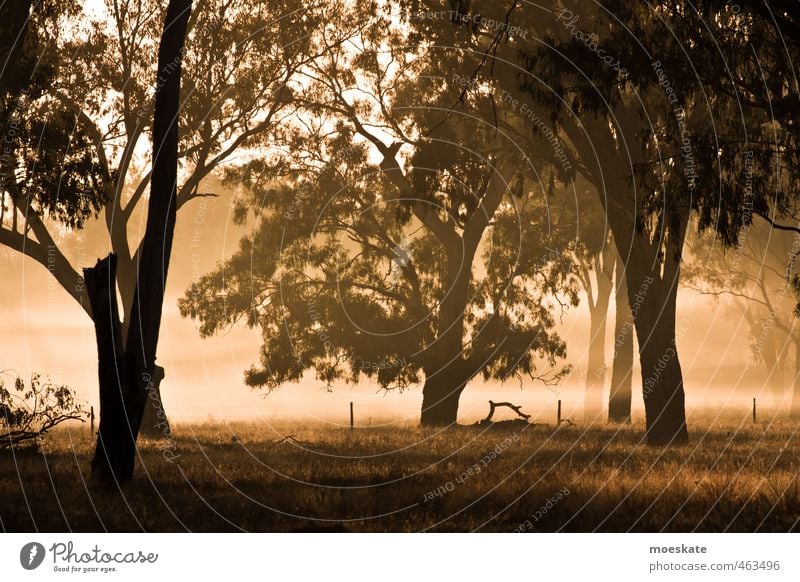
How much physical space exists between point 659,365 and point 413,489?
33.7ft

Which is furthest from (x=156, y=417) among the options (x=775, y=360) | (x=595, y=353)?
(x=775, y=360)

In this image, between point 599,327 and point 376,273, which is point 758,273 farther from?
point 376,273

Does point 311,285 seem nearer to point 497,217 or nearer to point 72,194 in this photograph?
point 497,217

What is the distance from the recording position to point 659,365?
2497 cm

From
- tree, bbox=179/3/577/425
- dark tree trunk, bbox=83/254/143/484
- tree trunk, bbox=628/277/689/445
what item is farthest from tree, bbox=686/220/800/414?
dark tree trunk, bbox=83/254/143/484

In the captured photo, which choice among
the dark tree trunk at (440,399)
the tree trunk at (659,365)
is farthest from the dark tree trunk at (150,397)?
the tree trunk at (659,365)

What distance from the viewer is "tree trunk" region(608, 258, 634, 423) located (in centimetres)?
3850

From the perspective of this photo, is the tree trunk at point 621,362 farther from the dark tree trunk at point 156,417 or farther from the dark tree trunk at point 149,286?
the dark tree trunk at point 149,286

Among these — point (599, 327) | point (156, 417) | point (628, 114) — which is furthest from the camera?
point (599, 327)

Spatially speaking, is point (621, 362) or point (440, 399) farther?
point (621, 362)

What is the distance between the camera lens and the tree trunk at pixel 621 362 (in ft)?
126

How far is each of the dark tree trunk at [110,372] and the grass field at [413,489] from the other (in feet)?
2.66

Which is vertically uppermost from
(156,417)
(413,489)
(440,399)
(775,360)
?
(775,360)

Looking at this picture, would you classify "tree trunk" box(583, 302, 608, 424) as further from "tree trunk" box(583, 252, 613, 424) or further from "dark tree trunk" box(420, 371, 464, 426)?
"dark tree trunk" box(420, 371, 464, 426)
